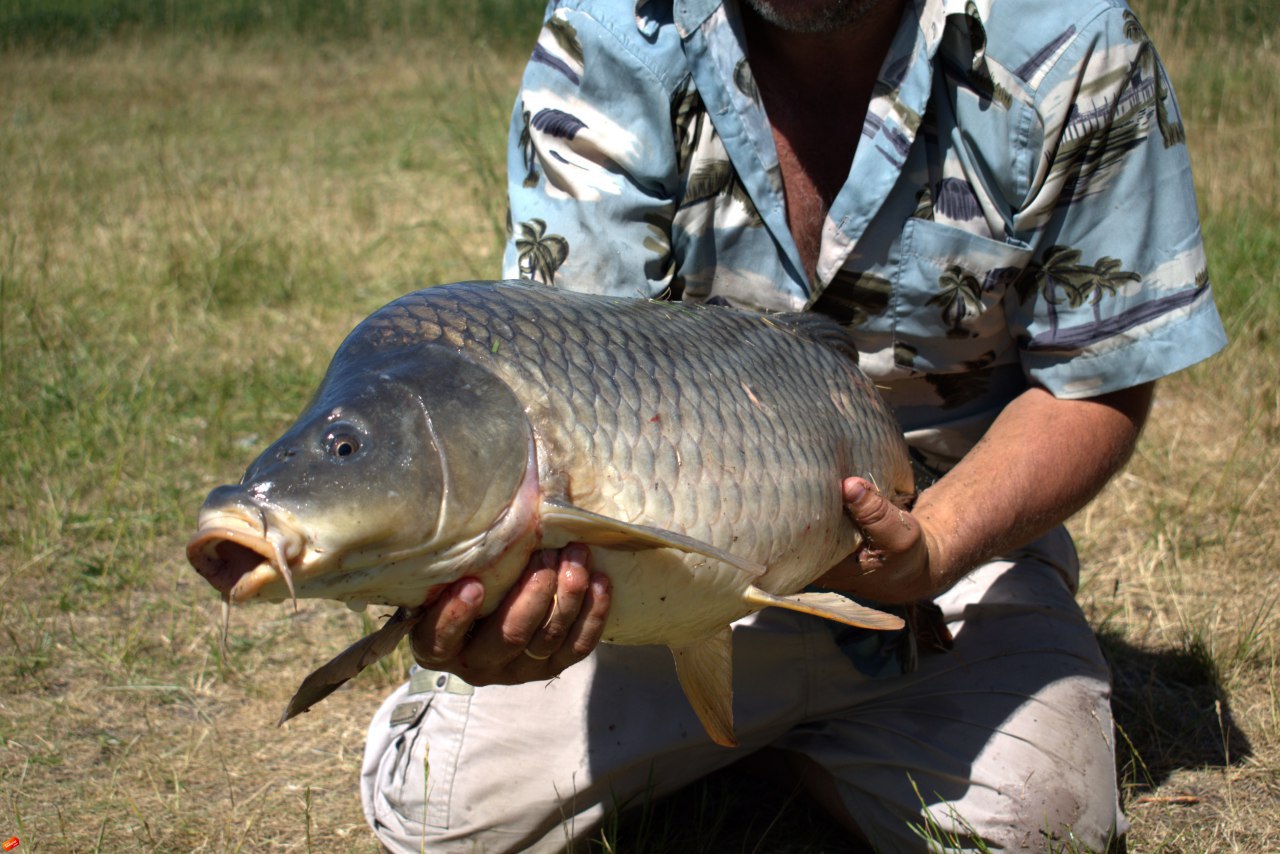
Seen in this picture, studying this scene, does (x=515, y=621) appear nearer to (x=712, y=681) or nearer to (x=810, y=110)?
(x=712, y=681)

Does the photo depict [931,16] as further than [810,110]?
No

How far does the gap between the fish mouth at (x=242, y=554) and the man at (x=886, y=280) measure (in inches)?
37.1

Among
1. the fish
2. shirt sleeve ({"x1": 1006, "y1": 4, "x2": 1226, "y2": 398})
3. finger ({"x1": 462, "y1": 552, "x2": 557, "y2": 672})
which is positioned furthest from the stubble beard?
finger ({"x1": 462, "y1": 552, "x2": 557, "y2": 672})

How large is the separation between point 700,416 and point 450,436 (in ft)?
1.11

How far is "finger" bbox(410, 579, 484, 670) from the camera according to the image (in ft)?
4.85

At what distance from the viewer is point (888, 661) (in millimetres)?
2398

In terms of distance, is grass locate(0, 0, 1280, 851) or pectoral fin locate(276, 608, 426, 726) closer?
pectoral fin locate(276, 608, 426, 726)

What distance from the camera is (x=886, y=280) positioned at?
2258 millimetres

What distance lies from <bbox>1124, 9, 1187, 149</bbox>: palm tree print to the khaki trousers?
35.2 inches

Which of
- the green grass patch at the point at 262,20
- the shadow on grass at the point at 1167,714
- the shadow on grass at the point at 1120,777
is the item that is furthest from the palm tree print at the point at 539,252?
the green grass patch at the point at 262,20

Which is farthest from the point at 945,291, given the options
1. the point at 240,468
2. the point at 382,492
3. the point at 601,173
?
the point at 240,468

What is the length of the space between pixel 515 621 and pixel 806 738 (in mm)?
1071

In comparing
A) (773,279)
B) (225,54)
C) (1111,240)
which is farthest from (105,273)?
(225,54)

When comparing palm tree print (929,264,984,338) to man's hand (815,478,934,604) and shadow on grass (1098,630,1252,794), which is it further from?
shadow on grass (1098,630,1252,794)
